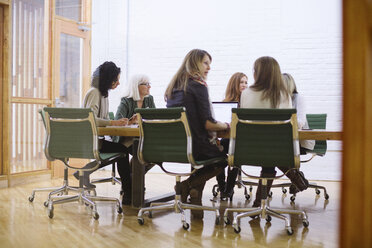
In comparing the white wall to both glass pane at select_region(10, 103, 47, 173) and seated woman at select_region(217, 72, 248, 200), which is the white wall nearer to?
seated woman at select_region(217, 72, 248, 200)

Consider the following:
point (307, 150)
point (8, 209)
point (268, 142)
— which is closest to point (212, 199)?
point (307, 150)

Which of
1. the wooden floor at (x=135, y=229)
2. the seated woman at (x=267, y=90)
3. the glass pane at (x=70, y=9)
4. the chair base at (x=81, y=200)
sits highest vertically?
the glass pane at (x=70, y=9)

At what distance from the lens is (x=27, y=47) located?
4594mm

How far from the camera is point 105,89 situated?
3.69m

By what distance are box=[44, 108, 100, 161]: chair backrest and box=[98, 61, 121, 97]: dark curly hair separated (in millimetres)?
535

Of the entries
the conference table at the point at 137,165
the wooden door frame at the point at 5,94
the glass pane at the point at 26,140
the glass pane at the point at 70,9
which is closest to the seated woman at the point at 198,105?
the conference table at the point at 137,165

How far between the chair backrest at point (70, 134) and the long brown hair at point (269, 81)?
45.3 inches

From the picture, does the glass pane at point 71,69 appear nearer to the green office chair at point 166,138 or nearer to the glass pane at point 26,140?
the glass pane at point 26,140

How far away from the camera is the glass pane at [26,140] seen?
3959mm

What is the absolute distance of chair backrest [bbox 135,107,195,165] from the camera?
281cm

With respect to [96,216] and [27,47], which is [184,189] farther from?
[27,47]

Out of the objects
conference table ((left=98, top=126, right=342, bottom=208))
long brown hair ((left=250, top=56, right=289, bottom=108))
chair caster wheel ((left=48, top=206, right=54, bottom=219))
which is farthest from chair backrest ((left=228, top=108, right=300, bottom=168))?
chair caster wheel ((left=48, top=206, right=54, bottom=219))

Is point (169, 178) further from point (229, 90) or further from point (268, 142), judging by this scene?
point (268, 142)

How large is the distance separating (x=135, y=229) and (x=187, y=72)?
3.61ft
